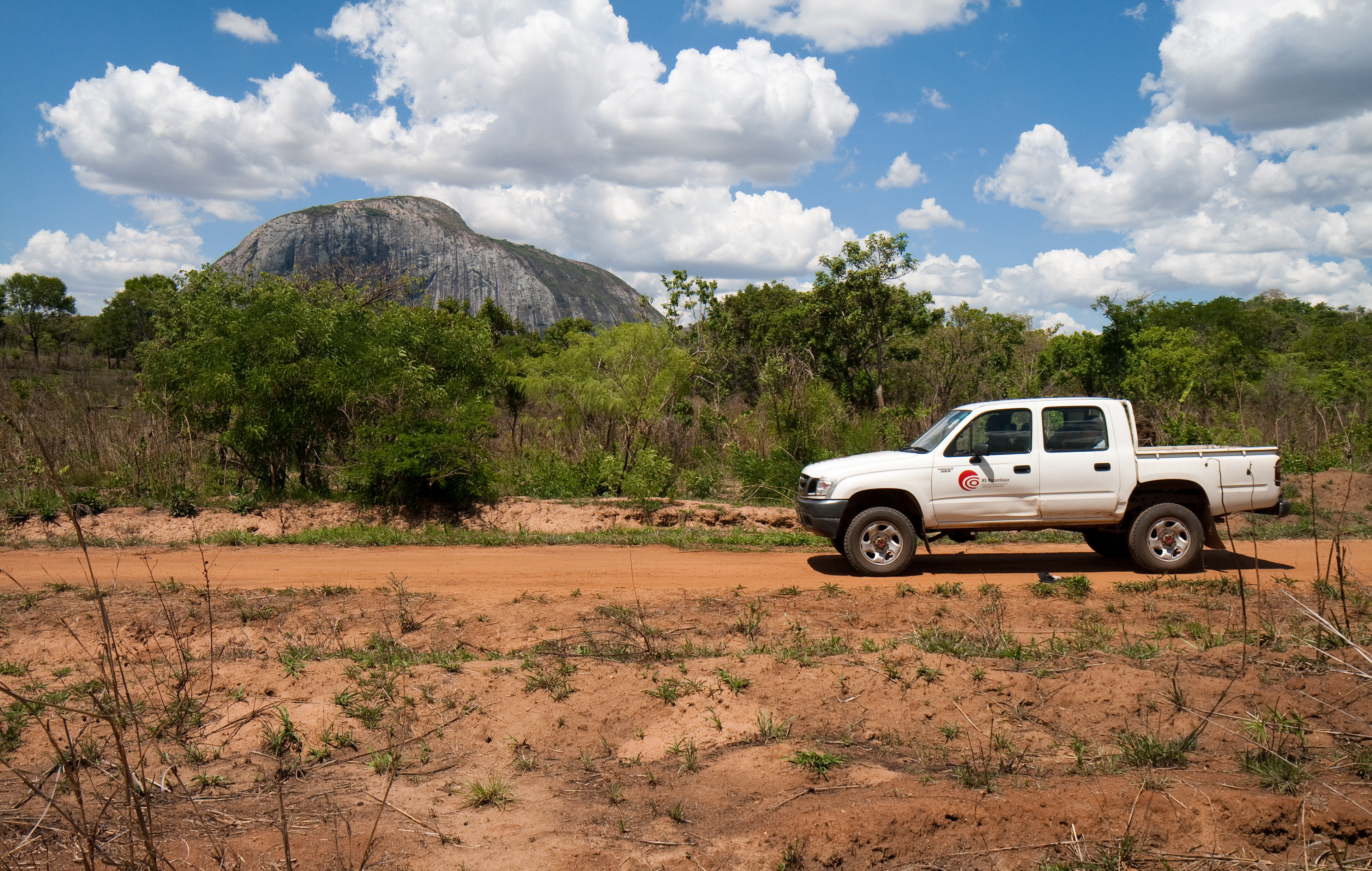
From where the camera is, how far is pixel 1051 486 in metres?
10.1

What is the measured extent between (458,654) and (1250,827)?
17.3ft

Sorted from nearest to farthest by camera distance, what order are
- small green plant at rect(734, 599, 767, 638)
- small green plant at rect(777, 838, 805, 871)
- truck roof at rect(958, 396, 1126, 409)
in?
small green plant at rect(777, 838, 805, 871), small green plant at rect(734, 599, 767, 638), truck roof at rect(958, 396, 1126, 409)

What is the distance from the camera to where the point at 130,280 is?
3797 cm

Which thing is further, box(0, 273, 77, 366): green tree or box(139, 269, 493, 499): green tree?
box(0, 273, 77, 366): green tree

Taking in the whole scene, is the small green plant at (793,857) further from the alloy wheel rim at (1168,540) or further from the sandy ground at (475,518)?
the sandy ground at (475,518)

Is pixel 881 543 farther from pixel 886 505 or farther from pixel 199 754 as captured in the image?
pixel 199 754

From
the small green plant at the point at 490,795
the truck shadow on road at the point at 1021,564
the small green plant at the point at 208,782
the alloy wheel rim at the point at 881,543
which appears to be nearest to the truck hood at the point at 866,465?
the alloy wheel rim at the point at 881,543

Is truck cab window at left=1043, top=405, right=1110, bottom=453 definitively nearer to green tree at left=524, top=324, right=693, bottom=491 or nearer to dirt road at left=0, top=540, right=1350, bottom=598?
dirt road at left=0, top=540, right=1350, bottom=598

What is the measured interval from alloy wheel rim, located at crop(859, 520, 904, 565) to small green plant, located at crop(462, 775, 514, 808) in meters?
6.16

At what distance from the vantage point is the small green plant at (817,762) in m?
4.92

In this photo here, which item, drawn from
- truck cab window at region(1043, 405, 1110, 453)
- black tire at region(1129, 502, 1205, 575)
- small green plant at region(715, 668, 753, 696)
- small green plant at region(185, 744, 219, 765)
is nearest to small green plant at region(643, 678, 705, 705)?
small green plant at region(715, 668, 753, 696)

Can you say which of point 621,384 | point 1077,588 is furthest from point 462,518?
point 1077,588

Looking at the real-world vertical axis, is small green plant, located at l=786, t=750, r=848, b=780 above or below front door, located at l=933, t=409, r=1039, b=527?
below

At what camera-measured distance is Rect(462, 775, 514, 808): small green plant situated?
473 cm
